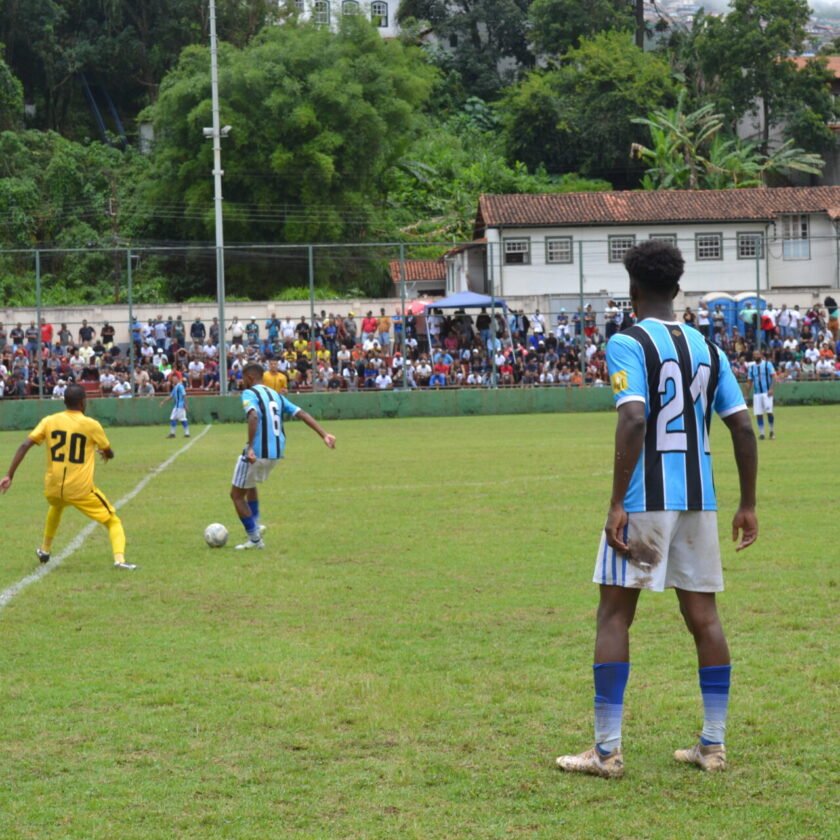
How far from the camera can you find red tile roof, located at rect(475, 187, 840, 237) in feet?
184

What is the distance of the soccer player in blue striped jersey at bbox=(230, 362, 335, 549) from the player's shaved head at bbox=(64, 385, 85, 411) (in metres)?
1.65

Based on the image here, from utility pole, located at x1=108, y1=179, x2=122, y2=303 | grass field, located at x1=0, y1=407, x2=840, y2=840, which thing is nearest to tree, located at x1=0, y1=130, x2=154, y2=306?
utility pole, located at x1=108, y1=179, x2=122, y2=303

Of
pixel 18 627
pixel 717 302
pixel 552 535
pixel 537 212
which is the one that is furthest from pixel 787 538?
pixel 537 212

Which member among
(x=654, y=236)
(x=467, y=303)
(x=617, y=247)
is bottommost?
(x=467, y=303)

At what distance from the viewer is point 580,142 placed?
244 feet

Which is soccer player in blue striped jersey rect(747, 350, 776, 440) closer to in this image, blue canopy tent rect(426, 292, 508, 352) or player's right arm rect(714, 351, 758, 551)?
blue canopy tent rect(426, 292, 508, 352)

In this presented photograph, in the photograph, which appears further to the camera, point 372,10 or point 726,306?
point 372,10

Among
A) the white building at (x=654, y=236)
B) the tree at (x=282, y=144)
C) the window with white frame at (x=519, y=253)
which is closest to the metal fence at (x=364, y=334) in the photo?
the white building at (x=654, y=236)

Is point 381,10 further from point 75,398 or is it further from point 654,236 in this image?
point 75,398

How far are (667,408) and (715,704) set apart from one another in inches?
50.5

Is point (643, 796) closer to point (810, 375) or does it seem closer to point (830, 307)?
point (810, 375)

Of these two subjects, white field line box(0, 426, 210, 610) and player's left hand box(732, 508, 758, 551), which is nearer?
player's left hand box(732, 508, 758, 551)

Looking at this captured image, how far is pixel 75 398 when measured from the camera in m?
11.4

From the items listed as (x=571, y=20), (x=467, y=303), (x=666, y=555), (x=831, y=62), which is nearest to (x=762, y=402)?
(x=467, y=303)
